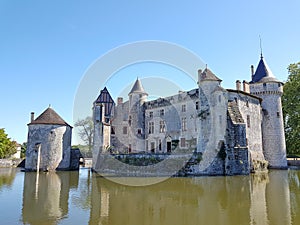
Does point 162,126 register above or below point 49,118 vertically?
below

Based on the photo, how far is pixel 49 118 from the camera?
2577cm

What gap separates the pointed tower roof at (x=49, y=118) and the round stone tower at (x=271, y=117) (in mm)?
19591

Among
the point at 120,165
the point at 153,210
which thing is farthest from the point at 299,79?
the point at 153,210

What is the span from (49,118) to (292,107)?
25283 mm

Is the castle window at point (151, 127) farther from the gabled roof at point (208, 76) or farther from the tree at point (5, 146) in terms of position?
the tree at point (5, 146)

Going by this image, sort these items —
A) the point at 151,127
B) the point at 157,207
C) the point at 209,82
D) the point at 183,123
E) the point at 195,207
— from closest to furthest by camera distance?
the point at 195,207 < the point at 157,207 < the point at 209,82 < the point at 183,123 < the point at 151,127

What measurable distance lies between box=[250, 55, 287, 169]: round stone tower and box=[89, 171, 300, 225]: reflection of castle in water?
14.5m

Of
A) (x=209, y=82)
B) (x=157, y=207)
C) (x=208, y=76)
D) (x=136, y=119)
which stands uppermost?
(x=208, y=76)

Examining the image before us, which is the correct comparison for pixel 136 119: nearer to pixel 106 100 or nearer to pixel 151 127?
pixel 151 127

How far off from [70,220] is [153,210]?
263 centimetres

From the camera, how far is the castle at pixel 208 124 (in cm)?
1916

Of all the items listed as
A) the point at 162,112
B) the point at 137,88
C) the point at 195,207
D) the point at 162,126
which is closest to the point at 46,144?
the point at 137,88

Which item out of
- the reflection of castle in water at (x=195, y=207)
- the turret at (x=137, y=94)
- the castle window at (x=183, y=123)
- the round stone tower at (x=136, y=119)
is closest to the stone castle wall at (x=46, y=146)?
the round stone tower at (x=136, y=119)

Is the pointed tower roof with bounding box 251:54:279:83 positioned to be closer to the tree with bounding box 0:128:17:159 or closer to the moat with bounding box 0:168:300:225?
the moat with bounding box 0:168:300:225
